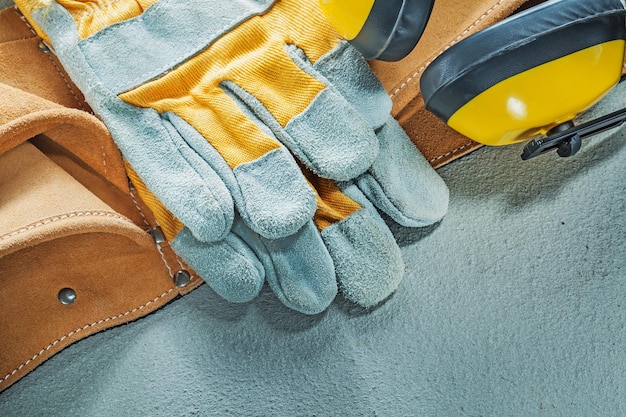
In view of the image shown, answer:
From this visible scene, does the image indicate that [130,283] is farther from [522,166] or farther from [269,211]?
[522,166]

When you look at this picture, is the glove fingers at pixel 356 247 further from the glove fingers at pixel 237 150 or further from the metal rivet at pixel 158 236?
the metal rivet at pixel 158 236

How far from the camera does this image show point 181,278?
689mm

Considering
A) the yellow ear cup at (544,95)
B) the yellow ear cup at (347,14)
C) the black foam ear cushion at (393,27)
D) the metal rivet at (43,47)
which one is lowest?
the yellow ear cup at (544,95)

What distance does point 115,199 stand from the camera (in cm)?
69

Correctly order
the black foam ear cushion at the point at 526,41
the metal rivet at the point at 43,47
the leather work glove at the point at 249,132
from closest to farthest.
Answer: the black foam ear cushion at the point at 526,41, the leather work glove at the point at 249,132, the metal rivet at the point at 43,47

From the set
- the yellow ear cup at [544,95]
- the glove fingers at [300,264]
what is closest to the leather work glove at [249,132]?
the glove fingers at [300,264]

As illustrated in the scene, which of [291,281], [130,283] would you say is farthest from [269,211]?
[130,283]

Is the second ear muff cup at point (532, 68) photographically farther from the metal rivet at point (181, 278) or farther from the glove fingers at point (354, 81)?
the metal rivet at point (181, 278)

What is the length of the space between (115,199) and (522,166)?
515 millimetres

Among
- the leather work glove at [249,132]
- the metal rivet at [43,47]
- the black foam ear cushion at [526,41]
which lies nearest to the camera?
the black foam ear cushion at [526,41]

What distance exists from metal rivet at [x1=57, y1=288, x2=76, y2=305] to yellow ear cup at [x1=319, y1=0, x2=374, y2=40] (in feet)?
1.40

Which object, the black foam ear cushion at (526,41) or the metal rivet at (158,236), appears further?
the metal rivet at (158,236)

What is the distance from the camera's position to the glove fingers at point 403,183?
2.16 ft

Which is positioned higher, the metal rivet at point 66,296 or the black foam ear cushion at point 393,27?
the black foam ear cushion at point 393,27
